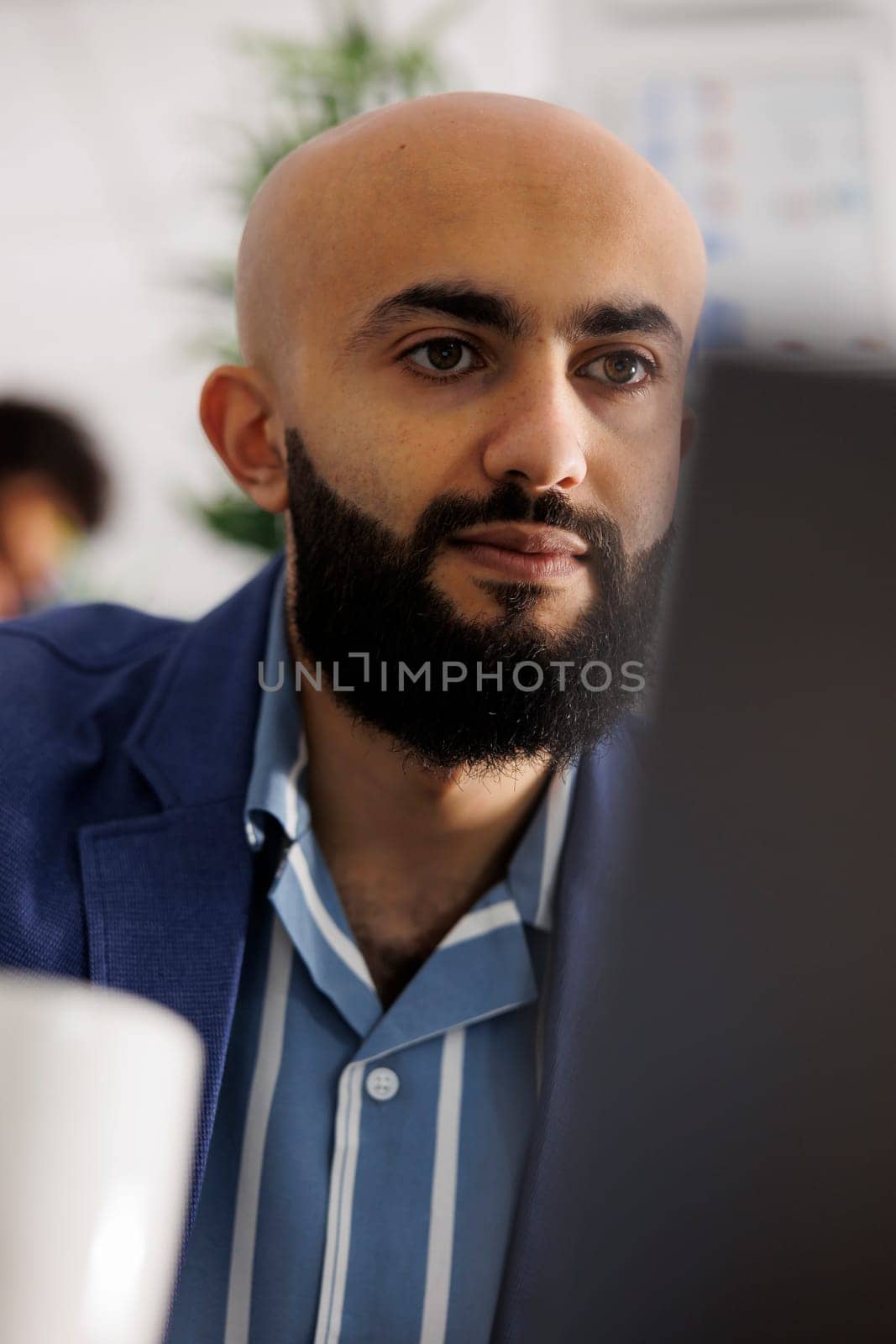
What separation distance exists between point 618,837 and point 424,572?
0.62 ft

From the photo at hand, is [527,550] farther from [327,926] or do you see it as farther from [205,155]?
[205,155]

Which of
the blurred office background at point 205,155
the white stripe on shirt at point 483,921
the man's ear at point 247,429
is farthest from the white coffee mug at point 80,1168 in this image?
the blurred office background at point 205,155

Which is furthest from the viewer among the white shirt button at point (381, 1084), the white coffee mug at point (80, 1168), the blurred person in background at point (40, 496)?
the blurred person in background at point (40, 496)

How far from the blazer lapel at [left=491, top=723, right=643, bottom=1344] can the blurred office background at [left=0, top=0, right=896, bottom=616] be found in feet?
4.91

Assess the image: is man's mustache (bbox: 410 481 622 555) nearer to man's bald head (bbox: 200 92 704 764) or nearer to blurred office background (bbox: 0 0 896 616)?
man's bald head (bbox: 200 92 704 764)

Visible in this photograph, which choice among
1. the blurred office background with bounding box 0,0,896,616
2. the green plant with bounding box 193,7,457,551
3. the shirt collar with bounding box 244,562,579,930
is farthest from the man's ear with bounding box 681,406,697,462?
the blurred office background with bounding box 0,0,896,616

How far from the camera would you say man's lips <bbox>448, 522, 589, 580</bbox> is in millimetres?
698

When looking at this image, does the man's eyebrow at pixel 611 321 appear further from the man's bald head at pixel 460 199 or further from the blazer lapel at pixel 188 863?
the blazer lapel at pixel 188 863

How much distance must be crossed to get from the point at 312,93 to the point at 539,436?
106 centimetres

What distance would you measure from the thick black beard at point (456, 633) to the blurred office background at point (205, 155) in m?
1.43

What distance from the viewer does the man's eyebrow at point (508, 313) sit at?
2.33ft

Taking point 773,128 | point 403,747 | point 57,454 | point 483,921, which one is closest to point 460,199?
point 403,747

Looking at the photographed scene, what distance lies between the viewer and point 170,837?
2.65 ft

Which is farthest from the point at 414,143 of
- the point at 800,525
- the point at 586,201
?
the point at 800,525
